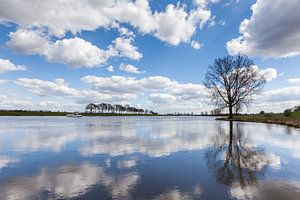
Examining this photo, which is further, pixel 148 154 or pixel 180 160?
pixel 148 154

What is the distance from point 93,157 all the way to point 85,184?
407cm

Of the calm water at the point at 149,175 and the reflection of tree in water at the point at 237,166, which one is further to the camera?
the reflection of tree in water at the point at 237,166

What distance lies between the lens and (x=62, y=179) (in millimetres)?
7012

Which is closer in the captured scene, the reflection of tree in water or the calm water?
the calm water

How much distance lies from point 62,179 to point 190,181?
348 cm

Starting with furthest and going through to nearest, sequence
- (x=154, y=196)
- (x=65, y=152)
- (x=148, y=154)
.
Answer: (x=65, y=152) < (x=148, y=154) < (x=154, y=196)

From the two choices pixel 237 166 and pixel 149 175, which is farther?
pixel 237 166

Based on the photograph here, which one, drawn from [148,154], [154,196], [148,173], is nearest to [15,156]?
[148,154]

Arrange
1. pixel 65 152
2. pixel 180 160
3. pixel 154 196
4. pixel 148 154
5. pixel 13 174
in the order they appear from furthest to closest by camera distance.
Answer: pixel 65 152
pixel 148 154
pixel 180 160
pixel 13 174
pixel 154 196

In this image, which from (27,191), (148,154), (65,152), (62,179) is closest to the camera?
(27,191)

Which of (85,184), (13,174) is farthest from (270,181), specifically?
(13,174)

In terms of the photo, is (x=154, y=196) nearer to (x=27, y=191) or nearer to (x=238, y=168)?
(x=27, y=191)

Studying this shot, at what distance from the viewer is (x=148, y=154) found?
1111cm

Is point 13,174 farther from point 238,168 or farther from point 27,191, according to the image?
point 238,168
